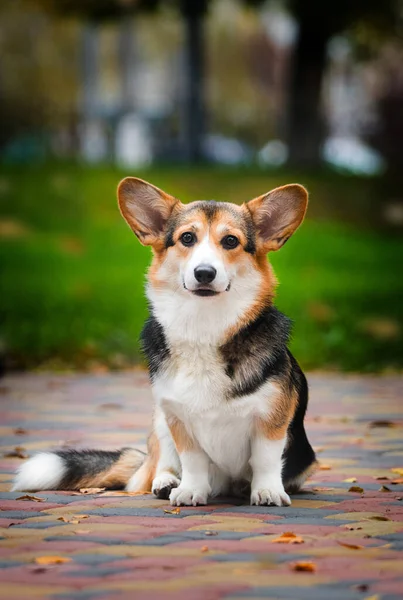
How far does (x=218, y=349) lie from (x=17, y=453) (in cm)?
192

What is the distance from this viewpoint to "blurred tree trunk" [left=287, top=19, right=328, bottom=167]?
16688 millimetres

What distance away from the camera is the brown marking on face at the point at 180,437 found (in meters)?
4.62

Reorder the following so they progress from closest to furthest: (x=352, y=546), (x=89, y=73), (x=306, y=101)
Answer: (x=352, y=546) < (x=306, y=101) < (x=89, y=73)

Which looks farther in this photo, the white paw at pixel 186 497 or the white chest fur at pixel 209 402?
the white paw at pixel 186 497

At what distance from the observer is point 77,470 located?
200 inches

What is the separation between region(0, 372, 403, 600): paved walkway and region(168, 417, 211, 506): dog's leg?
3.9 inches

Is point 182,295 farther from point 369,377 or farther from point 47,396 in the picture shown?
point 369,377

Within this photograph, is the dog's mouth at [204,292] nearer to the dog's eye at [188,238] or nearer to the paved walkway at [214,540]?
the dog's eye at [188,238]

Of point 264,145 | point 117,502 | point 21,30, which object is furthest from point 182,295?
point 264,145

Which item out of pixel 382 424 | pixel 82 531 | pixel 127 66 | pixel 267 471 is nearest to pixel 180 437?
pixel 267 471

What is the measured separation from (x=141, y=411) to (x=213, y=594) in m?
4.52

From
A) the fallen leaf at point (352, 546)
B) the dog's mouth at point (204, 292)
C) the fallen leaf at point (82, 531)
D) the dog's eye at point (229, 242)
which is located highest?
the dog's eye at point (229, 242)

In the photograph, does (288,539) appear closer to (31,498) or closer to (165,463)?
(165,463)

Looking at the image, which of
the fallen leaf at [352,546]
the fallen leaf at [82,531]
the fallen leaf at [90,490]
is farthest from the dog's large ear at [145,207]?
the fallen leaf at [352,546]
